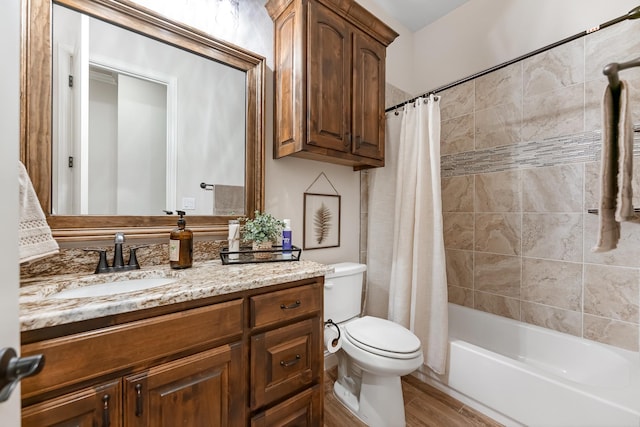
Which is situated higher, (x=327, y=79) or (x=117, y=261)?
(x=327, y=79)

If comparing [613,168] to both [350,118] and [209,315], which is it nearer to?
[350,118]

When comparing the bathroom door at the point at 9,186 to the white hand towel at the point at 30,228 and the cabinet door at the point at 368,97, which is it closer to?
the white hand towel at the point at 30,228

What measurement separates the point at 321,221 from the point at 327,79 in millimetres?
904

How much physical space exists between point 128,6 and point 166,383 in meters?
1.50

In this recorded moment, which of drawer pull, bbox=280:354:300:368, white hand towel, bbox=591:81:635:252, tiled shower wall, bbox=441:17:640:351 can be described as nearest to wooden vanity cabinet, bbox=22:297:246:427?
drawer pull, bbox=280:354:300:368

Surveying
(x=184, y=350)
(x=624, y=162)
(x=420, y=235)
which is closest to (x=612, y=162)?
(x=624, y=162)

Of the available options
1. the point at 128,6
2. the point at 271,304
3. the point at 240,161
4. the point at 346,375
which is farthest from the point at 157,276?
the point at 346,375

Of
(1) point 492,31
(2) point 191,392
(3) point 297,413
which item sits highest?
(1) point 492,31

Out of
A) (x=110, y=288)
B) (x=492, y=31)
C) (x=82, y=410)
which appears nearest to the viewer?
(x=82, y=410)

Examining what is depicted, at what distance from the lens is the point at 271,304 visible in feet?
3.22

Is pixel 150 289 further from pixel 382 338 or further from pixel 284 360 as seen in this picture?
pixel 382 338

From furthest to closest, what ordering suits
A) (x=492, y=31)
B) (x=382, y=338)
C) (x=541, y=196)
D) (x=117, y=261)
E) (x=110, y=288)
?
(x=492, y=31) < (x=541, y=196) < (x=382, y=338) < (x=117, y=261) < (x=110, y=288)

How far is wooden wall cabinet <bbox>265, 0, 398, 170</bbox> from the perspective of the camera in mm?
1382

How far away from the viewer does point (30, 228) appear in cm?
83
